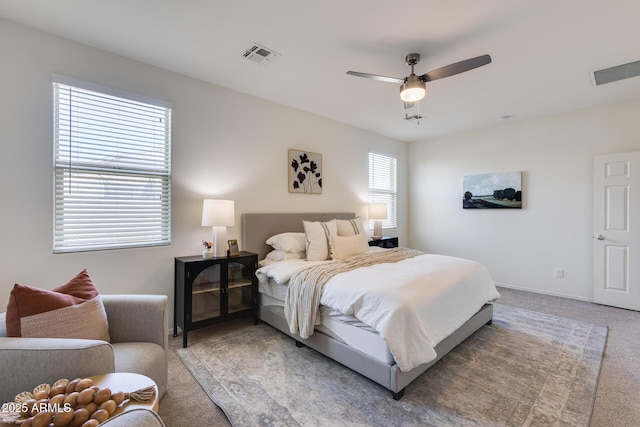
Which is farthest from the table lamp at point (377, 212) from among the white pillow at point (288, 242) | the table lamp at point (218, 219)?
the table lamp at point (218, 219)

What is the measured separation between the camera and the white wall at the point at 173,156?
2250 mm

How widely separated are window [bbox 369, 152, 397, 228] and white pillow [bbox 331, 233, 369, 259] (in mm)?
1793

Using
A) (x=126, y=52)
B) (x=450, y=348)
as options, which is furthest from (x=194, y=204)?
(x=450, y=348)

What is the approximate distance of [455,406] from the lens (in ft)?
6.20

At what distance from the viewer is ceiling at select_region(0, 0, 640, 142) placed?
2055 mm

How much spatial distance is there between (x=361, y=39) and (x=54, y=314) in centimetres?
283

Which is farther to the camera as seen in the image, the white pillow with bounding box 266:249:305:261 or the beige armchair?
the white pillow with bounding box 266:249:305:261

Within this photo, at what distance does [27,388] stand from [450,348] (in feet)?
8.93

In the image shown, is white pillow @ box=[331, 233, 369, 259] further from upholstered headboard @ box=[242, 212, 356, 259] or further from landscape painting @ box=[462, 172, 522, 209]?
landscape painting @ box=[462, 172, 522, 209]

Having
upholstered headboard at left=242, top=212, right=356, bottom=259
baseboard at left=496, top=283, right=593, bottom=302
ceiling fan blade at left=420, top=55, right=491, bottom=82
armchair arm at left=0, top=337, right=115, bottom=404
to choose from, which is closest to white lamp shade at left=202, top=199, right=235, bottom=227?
upholstered headboard at left=242, top=212, right=356, bottom=259

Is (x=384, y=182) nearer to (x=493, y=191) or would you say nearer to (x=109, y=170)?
(x=493, y=191)

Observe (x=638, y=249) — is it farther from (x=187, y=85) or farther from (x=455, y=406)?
(x=187, y=85)

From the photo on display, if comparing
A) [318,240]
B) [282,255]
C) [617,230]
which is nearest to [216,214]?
[282,255]

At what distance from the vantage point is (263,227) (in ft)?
12.0
